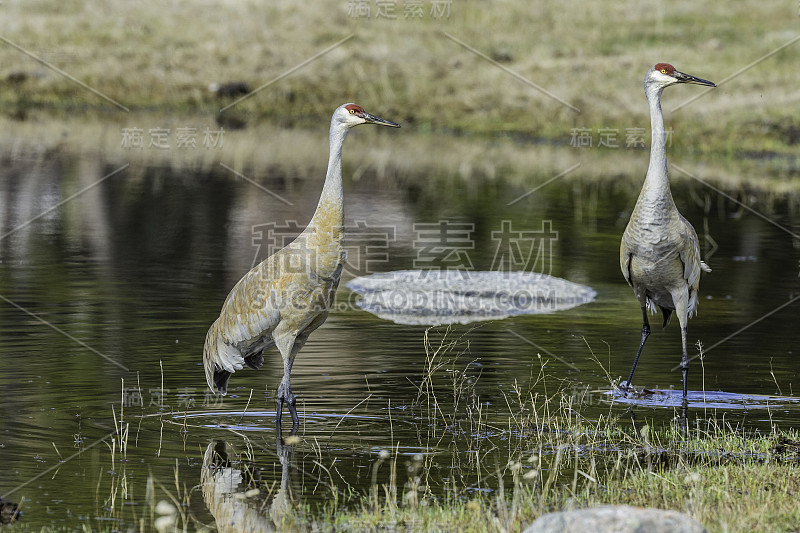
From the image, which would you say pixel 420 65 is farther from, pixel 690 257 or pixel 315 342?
pixel 690 257

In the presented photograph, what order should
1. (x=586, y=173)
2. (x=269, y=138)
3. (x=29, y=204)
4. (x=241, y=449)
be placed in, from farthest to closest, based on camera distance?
(x=269, y=138) → (x=586, y=173) → (x=29, y=204) → (x=241, y=449)

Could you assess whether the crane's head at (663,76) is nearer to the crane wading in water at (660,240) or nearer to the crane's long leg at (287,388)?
the crane wading in water at (660,240)

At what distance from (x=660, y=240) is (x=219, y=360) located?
12.4 feet

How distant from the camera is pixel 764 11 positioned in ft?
A: 148

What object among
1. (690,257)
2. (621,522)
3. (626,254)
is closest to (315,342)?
(626,254)

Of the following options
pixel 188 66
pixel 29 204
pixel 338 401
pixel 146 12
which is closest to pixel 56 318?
pixel 338 401

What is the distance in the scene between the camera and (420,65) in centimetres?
3828

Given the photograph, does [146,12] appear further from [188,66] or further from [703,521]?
[703,521]

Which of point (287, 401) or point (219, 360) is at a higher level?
point (219, 360)

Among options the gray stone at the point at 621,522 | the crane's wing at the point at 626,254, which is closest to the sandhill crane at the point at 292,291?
the crane's wing at the point at 626,254

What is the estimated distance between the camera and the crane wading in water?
10500 mm

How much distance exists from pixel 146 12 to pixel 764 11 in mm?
22074

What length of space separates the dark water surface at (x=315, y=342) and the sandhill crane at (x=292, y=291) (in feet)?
1.54

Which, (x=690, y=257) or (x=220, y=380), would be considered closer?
(x=220, y=380)
